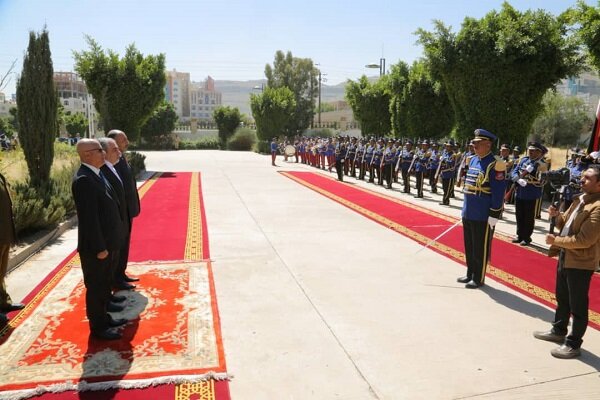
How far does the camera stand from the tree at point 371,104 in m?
25.1

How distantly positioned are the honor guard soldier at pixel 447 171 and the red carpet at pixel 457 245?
93 cm

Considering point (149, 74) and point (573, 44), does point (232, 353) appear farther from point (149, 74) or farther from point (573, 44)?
point (149, 74)

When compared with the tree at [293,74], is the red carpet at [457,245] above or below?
below

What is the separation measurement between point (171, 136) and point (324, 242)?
140 feet

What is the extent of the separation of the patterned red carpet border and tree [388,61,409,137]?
647 inches

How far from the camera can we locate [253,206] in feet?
37.9

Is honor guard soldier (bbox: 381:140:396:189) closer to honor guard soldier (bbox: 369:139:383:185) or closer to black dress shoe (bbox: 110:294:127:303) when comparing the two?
honor guard soldier (bbox: 369:139:383:185)

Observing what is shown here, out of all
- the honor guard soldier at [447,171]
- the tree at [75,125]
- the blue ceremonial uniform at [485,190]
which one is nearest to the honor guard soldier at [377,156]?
the honor guard soldier at [447,171]

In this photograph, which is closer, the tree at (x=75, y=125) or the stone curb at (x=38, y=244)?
the stone curb at (x=38, y=244)

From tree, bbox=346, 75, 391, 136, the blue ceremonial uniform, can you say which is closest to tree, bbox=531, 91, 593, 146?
tree, bbox=346, 75, 391, 136

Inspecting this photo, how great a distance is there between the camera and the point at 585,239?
3697 millimetres

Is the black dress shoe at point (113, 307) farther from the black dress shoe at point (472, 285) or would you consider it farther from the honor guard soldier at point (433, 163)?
the honor guard soldier at point (433, 163)

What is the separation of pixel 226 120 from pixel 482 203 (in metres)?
41.1

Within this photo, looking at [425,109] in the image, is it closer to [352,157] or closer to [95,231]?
[352,157]
